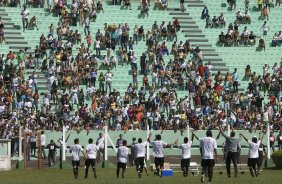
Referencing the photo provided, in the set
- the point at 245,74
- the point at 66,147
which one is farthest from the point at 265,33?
the point at 66,147

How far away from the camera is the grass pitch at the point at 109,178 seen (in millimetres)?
42906

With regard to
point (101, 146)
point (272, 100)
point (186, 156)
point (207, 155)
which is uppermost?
point (207, 155)

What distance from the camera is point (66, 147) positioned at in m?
59.3

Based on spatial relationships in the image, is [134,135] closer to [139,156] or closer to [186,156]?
[139,156]

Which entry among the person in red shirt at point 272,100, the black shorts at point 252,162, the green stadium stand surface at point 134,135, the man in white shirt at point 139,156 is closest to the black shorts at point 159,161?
the man in white shirt at point 139,156

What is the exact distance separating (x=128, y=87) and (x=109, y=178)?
25073 millimetres

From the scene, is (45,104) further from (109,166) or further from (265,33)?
(265,33)

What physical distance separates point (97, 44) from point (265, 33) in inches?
571

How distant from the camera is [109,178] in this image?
151ft

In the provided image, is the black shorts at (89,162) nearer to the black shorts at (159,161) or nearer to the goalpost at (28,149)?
the black shorts at (159,161)

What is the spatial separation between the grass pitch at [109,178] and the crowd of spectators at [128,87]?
10184 mm

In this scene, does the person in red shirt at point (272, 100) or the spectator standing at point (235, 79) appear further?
the spectator standing at point (235, 79)

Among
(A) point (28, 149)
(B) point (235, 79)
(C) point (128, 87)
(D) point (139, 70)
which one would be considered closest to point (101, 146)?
(A) point (28, 149)

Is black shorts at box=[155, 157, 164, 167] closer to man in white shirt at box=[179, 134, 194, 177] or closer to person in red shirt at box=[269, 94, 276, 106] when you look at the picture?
man in white shirt at box=[179, 134, 194, 177]
